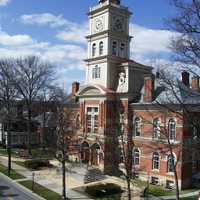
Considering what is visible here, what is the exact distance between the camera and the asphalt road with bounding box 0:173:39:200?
33.9 metres

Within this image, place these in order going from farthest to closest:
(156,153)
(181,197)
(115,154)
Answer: (115,154) → (156,153) → (181,197)

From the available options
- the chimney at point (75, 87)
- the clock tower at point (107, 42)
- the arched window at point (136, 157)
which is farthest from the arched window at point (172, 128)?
the chimney at point (75, 87)

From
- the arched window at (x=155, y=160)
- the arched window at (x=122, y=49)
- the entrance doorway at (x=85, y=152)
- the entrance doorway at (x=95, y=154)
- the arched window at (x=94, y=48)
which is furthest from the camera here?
the entrance doorway at (x=85, y=152)

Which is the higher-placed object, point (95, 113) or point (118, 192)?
point (95, 113)

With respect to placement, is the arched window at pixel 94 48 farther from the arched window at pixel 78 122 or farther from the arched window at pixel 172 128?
the arched window at pixel 172 128

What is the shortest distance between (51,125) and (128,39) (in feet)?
71.4

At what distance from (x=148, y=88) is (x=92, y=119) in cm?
976

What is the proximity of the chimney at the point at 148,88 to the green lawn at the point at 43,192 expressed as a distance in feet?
48.6

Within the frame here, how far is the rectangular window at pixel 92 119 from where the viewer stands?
47.3 meters

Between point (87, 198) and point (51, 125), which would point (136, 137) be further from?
point (51, 125)

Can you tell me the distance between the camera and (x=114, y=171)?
45.2 metres

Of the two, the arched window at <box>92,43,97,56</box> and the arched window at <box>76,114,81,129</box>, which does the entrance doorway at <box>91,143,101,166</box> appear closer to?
the arched window at <box>76,114,81,129</box>

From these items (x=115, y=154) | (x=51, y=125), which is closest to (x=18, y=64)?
(x=51, y=125)

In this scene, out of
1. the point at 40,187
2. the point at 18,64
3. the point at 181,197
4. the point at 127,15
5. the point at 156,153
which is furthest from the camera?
the point at 18,64
